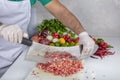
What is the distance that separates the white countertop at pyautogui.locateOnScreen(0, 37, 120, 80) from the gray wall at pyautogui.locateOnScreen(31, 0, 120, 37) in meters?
0.46

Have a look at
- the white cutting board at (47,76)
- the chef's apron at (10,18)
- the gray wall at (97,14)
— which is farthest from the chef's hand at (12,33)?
the gray wall at (97,14)

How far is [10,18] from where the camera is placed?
1805mm

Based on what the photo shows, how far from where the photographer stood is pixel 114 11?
2.12 m

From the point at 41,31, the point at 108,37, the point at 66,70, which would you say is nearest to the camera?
the point at 66,70

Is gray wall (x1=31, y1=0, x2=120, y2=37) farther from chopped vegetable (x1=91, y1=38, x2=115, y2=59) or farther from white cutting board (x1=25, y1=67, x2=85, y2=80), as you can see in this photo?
white cutting board (x1=25, y1=67, x2=85, y2=80)

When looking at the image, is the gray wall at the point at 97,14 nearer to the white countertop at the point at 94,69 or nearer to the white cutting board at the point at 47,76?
the white countertop at the point at 94,69

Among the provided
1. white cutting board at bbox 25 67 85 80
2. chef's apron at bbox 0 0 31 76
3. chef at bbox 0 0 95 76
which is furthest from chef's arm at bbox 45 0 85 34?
white cutting board at bbox 25 67 85 80

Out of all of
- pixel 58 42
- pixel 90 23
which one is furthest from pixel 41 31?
pixel 90 23

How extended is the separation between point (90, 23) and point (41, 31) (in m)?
0.40

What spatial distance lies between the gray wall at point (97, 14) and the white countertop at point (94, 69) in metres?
0.46

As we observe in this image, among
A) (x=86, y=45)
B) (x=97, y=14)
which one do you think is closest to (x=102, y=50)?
(x=86, y=45)

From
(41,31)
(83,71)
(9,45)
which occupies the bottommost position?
(83,71)

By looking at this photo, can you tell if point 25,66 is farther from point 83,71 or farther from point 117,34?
point 117,34

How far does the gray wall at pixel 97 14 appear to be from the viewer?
2.12m
